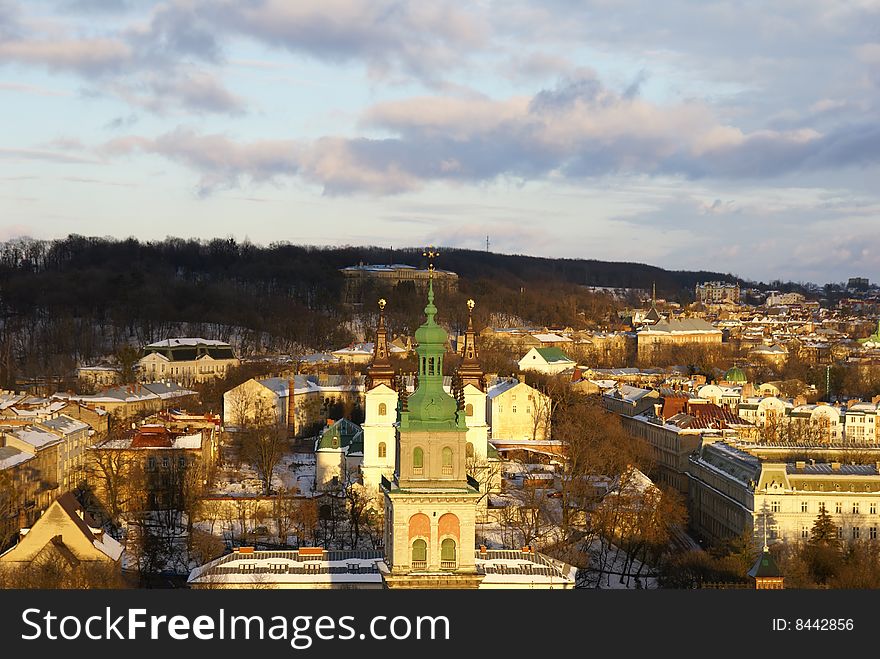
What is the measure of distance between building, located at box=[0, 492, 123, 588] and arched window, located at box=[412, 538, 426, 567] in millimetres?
12407

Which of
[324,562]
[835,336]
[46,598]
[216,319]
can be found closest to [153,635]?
→ [46,598]

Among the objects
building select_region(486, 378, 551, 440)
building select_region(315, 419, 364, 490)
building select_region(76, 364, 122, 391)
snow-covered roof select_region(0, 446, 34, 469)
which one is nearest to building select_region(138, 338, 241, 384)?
building select_region(76, 364, 122, 391)

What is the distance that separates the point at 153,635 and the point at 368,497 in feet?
101

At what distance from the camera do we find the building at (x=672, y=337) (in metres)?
140

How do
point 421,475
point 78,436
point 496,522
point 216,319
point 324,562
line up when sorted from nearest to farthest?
1. point 421,475
2. point 324,562
3. point 496,522
4. point 78,436
5. point 216,319

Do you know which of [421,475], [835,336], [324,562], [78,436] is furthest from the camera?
[835,336]

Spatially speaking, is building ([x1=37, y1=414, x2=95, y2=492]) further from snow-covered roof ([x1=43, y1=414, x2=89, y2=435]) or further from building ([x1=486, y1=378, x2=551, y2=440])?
building ([x1=486, y1=378, x2=551, y2=440])

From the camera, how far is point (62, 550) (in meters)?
39.3

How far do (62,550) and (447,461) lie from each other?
15.3 m

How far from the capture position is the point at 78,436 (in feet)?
218

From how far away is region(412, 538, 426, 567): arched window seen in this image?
29203 millimetres

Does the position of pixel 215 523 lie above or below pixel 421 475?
below

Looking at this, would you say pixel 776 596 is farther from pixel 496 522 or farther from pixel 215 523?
pixel 215 523

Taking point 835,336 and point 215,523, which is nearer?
point 215,523
